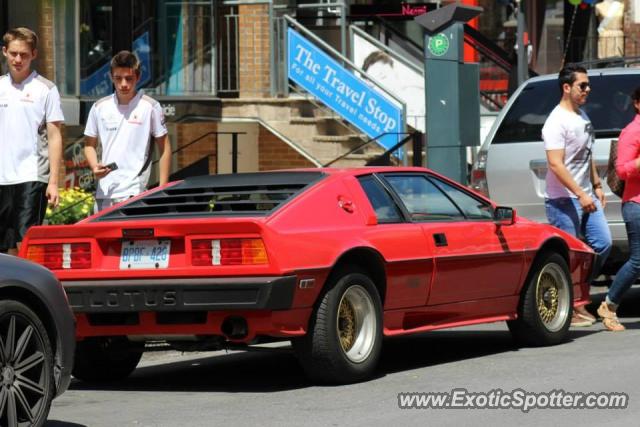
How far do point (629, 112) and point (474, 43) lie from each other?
14.1 m

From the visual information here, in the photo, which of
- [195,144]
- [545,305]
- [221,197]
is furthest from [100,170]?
[195,144]

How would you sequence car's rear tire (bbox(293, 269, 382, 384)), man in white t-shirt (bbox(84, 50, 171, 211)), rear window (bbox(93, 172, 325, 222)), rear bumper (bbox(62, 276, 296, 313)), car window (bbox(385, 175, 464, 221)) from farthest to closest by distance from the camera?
1. man in white t-shirt (bbox(84, 50, 171, 211))
2. car window (bbox(385, 175, 464, 221))
3. rear window (bbox(93, 172, 325, 222))
4. car's rear tire (bbox(293, 269, 382, 384))
5. rear bumper (bbox(62, 276, 296, 313))

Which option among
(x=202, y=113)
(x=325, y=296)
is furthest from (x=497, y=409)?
(x=202, y=113)

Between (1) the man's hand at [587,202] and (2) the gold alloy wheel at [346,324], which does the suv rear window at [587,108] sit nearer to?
(1) the man's hand at [587,202]

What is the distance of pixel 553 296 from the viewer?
11.1m

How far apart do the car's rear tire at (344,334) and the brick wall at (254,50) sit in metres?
14.0

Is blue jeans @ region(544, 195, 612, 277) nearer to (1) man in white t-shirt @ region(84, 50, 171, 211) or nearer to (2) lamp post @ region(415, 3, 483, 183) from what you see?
(1) man in white t-shirt @ region(84, 50, 171, 211)

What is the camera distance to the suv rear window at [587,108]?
1315cm

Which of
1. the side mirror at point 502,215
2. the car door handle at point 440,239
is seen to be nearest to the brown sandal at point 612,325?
the side mirror at point 502,215

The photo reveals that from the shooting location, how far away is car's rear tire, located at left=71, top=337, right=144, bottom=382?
30.9 feet

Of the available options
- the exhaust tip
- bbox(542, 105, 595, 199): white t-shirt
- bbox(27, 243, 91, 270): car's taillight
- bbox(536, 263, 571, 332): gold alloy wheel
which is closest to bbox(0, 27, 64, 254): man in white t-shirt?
bbox(27, 243, 91, 270): car's taillight

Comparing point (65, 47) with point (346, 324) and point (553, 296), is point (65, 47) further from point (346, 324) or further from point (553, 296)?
point (346, 324)

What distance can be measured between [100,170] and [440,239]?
242 centimetres

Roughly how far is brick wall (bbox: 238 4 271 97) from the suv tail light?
9.91 metres
